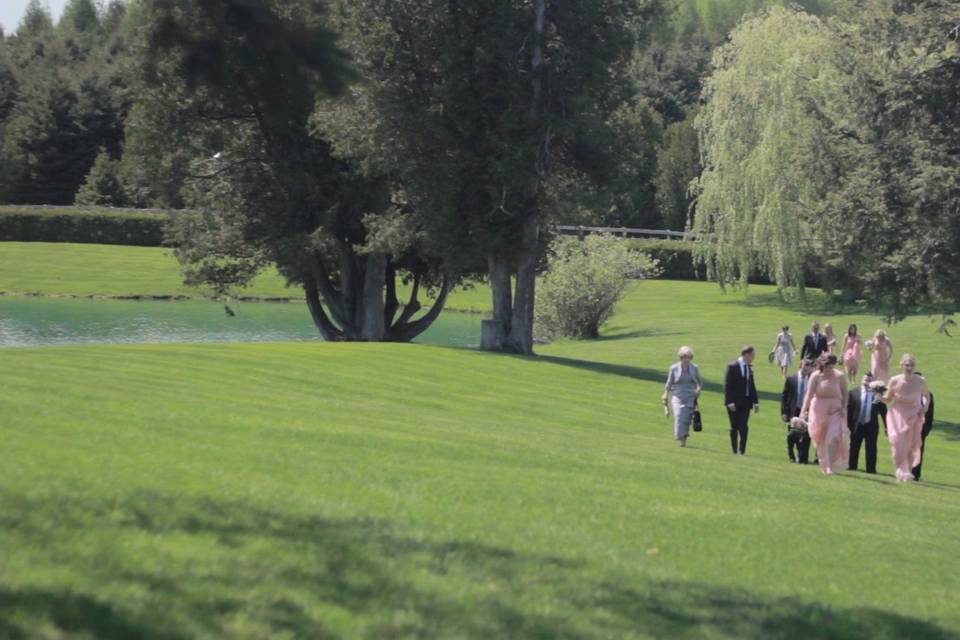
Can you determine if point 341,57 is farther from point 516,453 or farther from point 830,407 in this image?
point 830,407

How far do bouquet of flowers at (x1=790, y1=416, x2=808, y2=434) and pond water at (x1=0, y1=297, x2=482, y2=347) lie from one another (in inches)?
1135

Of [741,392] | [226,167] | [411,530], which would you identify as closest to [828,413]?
[741,392]

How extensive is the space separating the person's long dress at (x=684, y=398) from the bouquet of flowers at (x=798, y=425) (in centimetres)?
158

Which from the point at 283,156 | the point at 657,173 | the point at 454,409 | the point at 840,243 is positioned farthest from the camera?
the point at 657,173

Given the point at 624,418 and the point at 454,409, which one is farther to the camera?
the point at 624,418

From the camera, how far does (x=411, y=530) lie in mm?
9430

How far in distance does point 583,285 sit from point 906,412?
39303mm

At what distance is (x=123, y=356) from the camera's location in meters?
25.0

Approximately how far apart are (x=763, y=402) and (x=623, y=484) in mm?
20212

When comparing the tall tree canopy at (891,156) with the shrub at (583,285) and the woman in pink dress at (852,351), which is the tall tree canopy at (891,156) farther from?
the shrub at (583,285)

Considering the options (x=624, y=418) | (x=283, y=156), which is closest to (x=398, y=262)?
(x=283, y=156)

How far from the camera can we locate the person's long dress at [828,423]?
61.2ft

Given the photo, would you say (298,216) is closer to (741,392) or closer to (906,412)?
(741,392)

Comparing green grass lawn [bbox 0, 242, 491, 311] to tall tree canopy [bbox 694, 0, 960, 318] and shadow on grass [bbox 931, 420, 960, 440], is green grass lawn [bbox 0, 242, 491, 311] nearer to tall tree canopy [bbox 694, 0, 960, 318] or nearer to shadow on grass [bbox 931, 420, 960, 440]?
tall tree canopy [bbox 694, 0, 960, 318]
